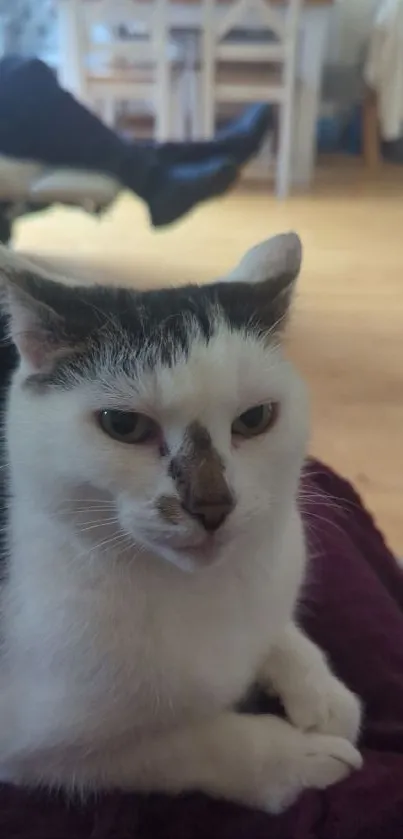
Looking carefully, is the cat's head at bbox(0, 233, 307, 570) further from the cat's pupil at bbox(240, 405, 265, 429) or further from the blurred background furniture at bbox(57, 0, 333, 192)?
→ the blurred background furniture at bbox(57, 0, 333, 192)

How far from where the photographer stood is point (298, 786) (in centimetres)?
74

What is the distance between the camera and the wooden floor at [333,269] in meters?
1.70

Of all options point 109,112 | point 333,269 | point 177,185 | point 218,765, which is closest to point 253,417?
point 218,765

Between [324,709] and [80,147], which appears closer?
[324,709]

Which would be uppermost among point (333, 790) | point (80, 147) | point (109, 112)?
point (80, 147)

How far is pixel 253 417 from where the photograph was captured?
0.63 m

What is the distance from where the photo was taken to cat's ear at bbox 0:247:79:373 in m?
0.62

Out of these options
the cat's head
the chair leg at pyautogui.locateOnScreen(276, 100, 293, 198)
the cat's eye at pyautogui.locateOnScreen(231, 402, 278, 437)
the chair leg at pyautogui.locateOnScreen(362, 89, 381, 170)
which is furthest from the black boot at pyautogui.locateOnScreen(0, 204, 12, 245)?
the chair leg at pyautogui.locateOnScreen(362, 89, 381, 170)

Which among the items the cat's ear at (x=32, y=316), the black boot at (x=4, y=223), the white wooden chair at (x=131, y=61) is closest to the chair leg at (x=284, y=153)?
the white wooden chair at (x=131, y=61)

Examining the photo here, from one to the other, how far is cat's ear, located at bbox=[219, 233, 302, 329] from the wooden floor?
0.76m

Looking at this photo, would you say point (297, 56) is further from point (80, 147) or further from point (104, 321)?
point (104, 321)

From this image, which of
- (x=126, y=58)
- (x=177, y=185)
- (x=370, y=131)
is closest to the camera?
(x=177, y=185)

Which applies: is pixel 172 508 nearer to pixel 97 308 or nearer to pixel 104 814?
pixel 97 308

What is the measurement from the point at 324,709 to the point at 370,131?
3.18 meters
